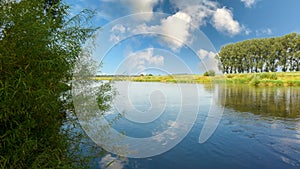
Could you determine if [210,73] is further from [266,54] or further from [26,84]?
[266,54]

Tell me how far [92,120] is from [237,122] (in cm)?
644

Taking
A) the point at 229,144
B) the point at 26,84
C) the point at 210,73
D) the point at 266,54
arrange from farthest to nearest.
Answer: the point at 266,54 < the point at 229,144 < the point at 210,73 < the point at 26,84

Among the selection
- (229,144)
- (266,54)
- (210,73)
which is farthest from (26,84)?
(266,54)

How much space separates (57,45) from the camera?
242 centimetres

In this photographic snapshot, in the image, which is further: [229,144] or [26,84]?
[229,144]

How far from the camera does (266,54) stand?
4841cm

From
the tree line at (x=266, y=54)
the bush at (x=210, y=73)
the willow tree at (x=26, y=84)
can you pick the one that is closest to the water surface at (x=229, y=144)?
the bush at (x=210, y=73)

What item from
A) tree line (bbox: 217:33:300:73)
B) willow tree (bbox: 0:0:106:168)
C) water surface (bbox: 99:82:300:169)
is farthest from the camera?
tree line (bbox: 217:33:300:73)

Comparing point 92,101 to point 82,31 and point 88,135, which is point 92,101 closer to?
point 88,135

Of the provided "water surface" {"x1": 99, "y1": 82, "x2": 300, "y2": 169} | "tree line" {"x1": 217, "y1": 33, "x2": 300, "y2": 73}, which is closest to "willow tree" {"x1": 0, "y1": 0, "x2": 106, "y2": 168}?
"water surface" {"x1": 99, "y1": 82, "x2": 300, "y2": 169}

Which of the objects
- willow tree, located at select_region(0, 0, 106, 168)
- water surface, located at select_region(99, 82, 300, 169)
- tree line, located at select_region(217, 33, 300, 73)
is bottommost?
water surface, located at select_region(99, 82, 300, 169)

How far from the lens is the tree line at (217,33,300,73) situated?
147 feet

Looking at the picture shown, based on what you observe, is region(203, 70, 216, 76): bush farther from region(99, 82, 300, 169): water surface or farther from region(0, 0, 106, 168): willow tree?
region(0, 0, 106, 168): willow tree

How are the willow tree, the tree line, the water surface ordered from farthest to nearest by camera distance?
the tree line
the water surface
the willow tree
